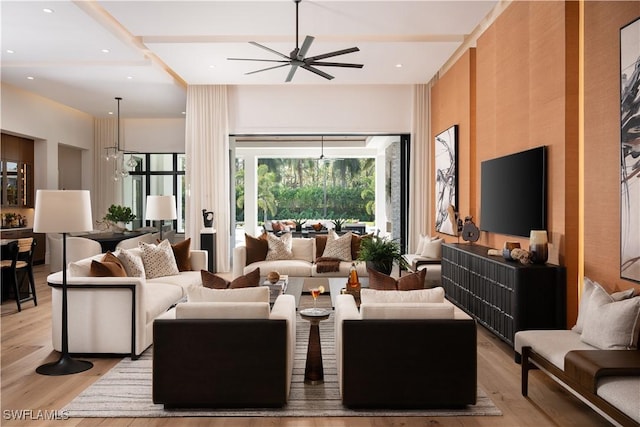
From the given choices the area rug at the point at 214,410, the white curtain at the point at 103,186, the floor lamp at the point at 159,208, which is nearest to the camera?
the area rug at the point at 214,410

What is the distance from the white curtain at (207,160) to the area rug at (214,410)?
5.50m

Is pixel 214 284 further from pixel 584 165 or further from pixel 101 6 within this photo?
pixel 101 6

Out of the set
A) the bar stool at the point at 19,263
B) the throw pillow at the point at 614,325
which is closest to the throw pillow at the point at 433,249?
the throw pillow at the point at 614,325

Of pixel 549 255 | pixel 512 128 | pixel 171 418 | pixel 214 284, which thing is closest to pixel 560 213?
pixel 549 255

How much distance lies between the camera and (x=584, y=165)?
13.3 feet

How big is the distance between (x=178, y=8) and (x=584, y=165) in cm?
419

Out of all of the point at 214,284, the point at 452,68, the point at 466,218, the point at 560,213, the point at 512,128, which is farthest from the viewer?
the point at 452,68

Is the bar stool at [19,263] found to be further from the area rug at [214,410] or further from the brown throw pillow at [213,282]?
the brown throw pillow at [213,282]

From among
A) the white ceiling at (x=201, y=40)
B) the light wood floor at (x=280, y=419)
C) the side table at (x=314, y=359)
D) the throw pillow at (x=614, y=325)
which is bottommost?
the light wood floor at (x=280, y=419)

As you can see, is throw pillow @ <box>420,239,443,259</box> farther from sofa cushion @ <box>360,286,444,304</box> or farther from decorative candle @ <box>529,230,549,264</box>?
sofa cushion @ <box>360,286,444,304</box>

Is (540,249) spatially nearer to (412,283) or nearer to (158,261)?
(412,283)

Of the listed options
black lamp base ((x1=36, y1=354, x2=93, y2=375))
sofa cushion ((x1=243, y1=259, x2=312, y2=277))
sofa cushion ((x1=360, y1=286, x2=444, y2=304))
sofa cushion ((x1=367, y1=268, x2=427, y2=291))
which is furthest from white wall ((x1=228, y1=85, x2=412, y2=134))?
sofa cushion ((x1=360, y1=286, x2=444, y2=304))

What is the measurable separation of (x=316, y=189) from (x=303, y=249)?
7134mm

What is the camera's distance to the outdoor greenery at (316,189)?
14.5 meters
